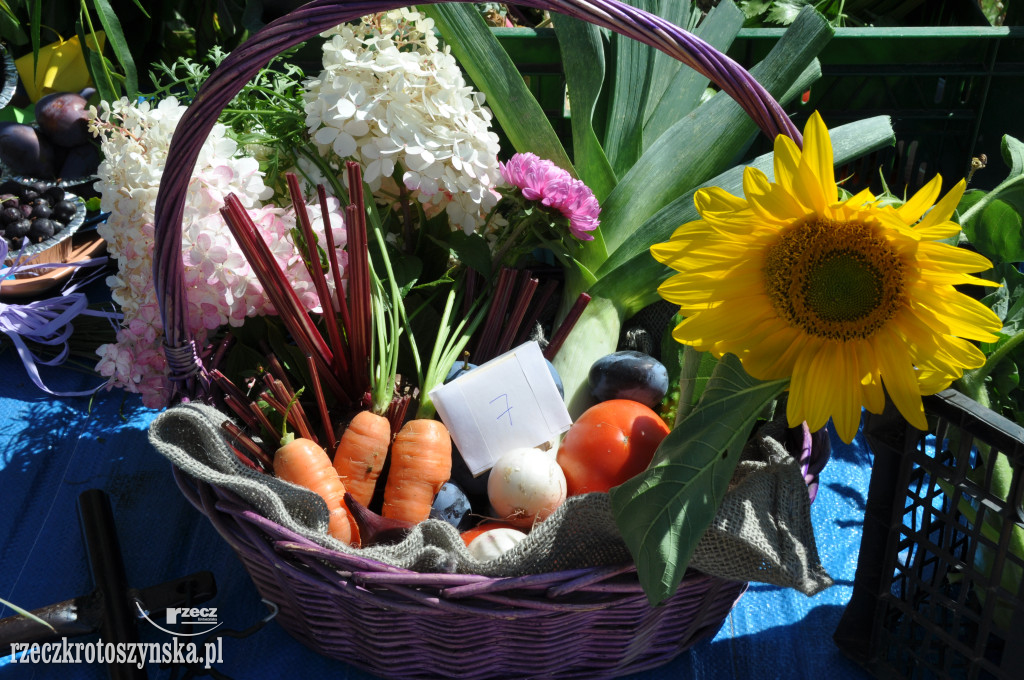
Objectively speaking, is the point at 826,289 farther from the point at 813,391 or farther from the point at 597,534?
the point at 597,534

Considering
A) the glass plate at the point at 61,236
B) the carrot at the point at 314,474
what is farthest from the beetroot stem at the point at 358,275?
the glass plate at the point at 61,236

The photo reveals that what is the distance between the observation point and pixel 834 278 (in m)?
0.62

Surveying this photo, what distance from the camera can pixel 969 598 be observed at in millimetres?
830

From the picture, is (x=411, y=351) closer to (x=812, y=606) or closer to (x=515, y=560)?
(x=515, y=560)

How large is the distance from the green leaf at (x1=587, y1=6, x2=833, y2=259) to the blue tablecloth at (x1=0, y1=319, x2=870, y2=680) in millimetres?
406

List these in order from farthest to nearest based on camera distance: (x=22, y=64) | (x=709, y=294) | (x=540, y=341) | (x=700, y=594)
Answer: (x=22, y=64), (x=540, y=341), (x=700, y=594), (x=709, y=294)

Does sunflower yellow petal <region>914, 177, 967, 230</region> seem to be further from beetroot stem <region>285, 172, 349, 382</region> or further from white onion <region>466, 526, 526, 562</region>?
beetroot stem <region>285, 172, 349, 382</region>

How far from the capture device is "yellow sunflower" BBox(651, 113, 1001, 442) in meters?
0.59

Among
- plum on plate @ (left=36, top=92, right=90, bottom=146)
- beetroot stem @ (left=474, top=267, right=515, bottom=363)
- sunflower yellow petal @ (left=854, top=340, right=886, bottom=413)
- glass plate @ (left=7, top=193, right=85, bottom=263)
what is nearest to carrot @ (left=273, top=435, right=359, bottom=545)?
beetroot stem @ (left=474, top=267, right=515, bottom=363)

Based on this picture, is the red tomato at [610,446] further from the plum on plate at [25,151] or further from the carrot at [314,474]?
the plum on plate at [25,151]

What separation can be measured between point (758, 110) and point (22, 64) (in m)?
1.52

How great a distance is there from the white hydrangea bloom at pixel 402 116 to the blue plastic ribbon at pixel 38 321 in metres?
0.47

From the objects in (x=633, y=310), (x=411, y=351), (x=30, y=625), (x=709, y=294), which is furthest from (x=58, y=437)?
(x=709, y=294)

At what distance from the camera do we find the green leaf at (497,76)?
3.43 ft
